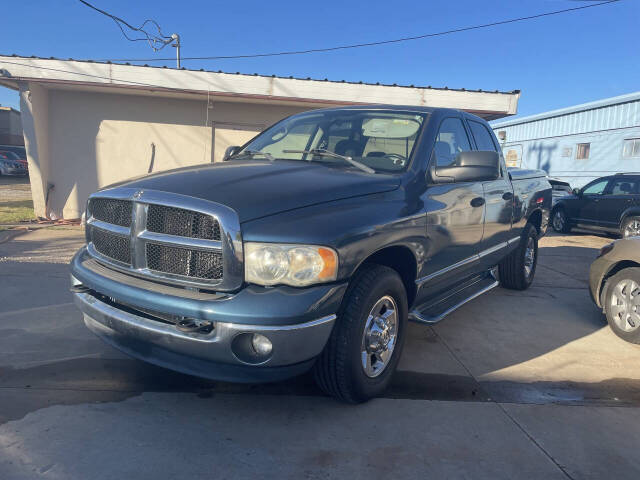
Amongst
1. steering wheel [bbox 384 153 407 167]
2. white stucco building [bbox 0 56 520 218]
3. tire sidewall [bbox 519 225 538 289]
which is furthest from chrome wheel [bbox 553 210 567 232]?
steering wheel [bbox 384 153 407 167]

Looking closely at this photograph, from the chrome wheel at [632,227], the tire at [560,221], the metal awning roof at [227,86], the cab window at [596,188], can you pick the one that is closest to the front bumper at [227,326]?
the metal awning roof at [227,86]

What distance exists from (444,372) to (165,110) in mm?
9454

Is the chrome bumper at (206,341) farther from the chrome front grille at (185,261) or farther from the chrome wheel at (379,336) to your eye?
the chrome wheel at (379,336)

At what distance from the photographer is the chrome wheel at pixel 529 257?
6.01 m

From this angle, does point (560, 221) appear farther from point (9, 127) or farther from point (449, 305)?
point (9, 127)

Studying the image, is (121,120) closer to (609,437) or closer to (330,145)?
(330,145)

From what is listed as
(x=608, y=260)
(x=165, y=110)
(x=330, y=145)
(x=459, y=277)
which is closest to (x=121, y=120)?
(x=165, y=110)

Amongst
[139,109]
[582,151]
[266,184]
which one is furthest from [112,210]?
[582,151]

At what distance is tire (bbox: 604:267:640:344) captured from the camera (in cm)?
437

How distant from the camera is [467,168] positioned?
342 centimetres

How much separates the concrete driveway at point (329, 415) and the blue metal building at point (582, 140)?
1838 cm

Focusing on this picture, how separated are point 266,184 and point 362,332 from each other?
1.02 metres

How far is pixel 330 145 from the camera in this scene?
12.6 feet

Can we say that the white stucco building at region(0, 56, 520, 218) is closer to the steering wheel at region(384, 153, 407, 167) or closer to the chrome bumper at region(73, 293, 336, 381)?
Result: the steering wheel at region(384, 153, 407, 167)
